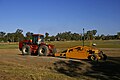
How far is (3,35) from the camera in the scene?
168 metres

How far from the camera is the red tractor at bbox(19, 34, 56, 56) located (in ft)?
83.8

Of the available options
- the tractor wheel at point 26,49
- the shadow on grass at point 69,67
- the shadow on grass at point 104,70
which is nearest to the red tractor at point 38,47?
the tractor wheel at point 26,49

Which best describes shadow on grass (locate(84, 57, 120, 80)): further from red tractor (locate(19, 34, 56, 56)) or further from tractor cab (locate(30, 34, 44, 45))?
tractor cab (locate(30, 34, 44, 45))

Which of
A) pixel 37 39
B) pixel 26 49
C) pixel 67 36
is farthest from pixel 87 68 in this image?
pixel 67 36

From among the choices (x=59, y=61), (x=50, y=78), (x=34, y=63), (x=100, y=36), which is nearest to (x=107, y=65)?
(x=59, y=61)

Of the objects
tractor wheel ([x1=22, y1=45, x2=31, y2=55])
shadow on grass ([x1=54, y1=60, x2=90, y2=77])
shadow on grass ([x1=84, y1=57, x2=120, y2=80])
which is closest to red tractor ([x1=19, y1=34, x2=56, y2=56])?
tractor wheel ([x1=22, y1=45, x2=31, y2=55])

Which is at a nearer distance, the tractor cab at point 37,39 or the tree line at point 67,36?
the tractor cab at point 37,39

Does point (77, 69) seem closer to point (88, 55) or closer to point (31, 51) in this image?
point (88, 55)

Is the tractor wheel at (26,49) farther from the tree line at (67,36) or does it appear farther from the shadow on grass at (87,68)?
the tree line at (67,36)

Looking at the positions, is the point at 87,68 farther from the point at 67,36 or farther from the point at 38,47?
the point at 67,36

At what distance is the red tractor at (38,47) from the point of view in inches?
1005

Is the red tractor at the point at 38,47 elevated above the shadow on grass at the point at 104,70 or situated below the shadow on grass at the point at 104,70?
above

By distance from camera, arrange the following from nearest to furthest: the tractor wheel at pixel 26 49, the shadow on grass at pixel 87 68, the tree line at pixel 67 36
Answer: the shadow on grass at pixel 87 68 → the tractor wheel at pixel 26 49 → the tree line at pixel 67 36

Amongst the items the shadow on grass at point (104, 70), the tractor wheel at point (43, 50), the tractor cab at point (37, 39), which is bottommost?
the shadow on grass at point (104, 70)
